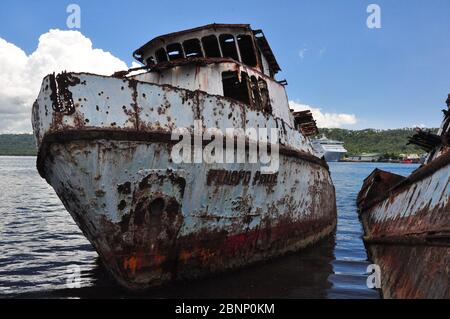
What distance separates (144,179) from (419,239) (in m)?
3.56

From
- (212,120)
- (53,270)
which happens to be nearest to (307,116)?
(212,120)

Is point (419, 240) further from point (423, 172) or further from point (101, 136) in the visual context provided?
point (101, 136)

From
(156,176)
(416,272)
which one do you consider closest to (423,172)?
(416,272)

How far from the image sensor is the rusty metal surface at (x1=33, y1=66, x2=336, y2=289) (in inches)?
187

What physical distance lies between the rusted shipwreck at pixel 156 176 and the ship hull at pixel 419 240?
2028 millimetres

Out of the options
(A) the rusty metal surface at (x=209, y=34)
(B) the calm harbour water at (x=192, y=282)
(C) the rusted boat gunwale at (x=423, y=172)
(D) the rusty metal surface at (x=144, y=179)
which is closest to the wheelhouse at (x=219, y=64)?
(A) the rusty metal surface at (x=209, y=34)

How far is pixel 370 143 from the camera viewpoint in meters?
142

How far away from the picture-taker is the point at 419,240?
4.85 metres

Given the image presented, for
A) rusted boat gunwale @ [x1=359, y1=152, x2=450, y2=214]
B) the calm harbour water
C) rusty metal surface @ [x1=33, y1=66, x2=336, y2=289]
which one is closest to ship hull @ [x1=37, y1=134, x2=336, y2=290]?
rusty metal surface @ [x1=33, y1=66, x2=336, y2=289]

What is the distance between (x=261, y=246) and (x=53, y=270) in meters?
3.92

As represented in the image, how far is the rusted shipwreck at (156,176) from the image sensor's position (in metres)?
4.77

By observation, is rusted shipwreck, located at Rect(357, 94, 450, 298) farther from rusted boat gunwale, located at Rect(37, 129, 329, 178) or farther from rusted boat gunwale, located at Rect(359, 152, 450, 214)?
rusted boat gunwale, located at Rect(37, 129, 329, 178)

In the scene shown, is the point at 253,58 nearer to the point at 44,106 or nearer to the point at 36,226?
the point at 44,106

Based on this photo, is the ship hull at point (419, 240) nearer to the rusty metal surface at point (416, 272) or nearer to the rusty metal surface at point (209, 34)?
the rusty metal surface at point (416, 272)
